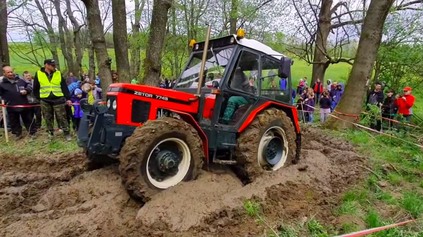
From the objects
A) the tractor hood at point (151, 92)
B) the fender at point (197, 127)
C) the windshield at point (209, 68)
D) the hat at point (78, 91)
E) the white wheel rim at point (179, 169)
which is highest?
the windshield at point (209, 68)

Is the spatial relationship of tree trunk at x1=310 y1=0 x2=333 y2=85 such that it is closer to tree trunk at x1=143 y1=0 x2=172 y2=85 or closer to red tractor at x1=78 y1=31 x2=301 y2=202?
tree trunk at x1=143 y1=0 x2=172 y2=85

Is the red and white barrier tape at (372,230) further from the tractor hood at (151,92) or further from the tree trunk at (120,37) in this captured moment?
the tree trunk at (120,37)

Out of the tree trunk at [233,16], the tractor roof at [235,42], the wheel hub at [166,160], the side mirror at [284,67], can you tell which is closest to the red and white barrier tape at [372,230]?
the wheel hub at [166,160]

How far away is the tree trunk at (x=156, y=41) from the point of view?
7965mm

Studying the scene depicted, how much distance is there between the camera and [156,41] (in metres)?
8.08

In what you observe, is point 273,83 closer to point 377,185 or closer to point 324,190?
point 324,190

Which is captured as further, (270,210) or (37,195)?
(37,195)

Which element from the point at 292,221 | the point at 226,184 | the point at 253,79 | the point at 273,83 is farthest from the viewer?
the point at 273,83

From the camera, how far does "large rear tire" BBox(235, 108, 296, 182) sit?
4988mm

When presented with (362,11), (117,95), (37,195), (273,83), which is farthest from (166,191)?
(362,11)

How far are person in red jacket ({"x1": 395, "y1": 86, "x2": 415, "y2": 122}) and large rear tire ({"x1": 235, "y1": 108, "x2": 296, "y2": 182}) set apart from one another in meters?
6.08

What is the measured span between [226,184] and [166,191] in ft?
3.18

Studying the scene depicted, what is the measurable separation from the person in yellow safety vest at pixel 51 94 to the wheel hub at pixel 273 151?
4663 millimetres

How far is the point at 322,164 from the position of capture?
5938 mm
